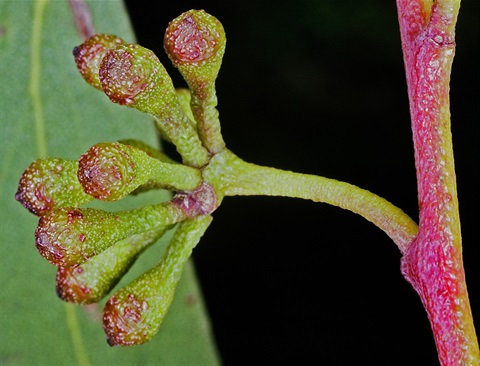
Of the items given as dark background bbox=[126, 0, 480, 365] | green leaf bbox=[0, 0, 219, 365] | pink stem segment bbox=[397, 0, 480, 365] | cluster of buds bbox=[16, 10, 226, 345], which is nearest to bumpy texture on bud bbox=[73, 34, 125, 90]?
cluster of buds bbox=[16, 10, 226, 345]

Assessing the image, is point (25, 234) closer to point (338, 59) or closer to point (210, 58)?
point (210, 58)

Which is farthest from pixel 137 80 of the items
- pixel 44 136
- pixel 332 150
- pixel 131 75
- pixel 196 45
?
pixel 332 150

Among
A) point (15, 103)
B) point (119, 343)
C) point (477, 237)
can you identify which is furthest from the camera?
point (477, 237)

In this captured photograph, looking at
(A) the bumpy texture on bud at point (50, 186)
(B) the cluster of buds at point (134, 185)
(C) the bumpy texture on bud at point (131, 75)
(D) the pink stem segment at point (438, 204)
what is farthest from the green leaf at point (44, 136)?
(D) the pink stem segment at point (438, 204)

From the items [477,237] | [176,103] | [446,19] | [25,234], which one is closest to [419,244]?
[446,19]

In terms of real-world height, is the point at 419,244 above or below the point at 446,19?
below

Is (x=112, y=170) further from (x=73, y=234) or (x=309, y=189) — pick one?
(x=309, y=189)
